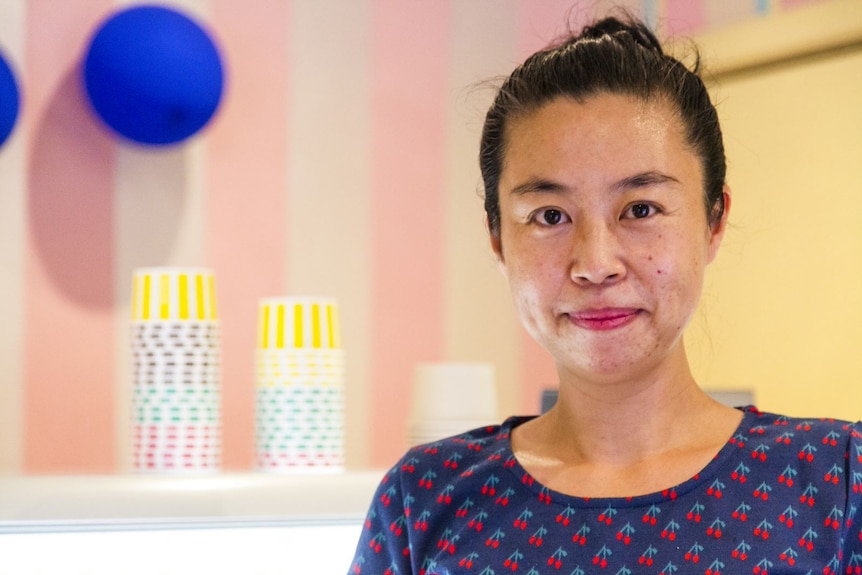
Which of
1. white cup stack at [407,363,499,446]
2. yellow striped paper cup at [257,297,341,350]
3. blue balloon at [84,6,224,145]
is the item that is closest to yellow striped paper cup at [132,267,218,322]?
yellow striped paper cup at [257,297,341,350]

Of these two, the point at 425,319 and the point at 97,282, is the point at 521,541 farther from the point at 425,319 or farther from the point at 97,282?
the point at 425,319

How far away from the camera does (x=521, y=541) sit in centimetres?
118

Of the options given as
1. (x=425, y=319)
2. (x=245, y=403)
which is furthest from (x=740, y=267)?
(x=245, y=403)

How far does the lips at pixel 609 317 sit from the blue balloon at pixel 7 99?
1623mm

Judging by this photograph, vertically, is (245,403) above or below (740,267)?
below

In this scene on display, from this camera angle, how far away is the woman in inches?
44.0

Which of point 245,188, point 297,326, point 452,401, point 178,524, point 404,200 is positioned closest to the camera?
point 178,524

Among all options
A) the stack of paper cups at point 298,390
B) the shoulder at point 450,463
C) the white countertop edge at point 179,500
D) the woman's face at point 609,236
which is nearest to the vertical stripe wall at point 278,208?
the stack of paper cups at point 298,390

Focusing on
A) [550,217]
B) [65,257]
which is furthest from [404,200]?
[550,217]

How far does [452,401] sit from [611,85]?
1.18 m

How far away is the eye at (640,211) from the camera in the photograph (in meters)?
1.17

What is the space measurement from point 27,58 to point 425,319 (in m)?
1.27

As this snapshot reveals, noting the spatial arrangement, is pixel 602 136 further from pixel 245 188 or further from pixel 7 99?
pixel 245 188

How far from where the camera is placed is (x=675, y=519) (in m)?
1.13
